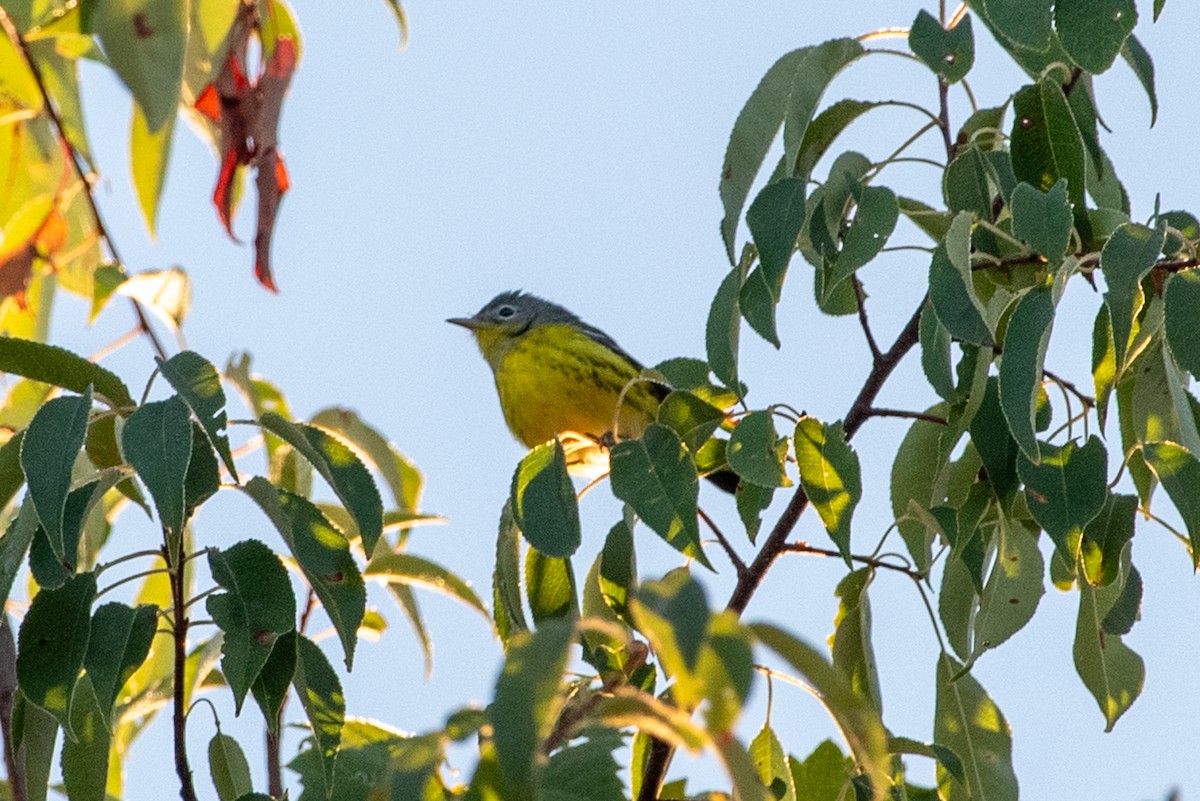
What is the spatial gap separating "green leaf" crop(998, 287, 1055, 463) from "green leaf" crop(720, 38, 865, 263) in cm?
59

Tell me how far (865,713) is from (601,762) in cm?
64

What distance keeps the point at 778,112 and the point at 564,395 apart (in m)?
3.62

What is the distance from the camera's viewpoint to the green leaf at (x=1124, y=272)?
7.18ft

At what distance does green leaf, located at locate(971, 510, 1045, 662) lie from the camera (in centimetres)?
260

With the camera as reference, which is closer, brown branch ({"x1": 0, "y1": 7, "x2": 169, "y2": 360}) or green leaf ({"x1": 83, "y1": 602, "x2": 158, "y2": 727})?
green leaf ({"x1": 83, "y1": 602, "x2": 158, "y2": 727})

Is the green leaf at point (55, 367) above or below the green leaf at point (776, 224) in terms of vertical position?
below

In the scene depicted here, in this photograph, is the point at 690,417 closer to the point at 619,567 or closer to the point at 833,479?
the point at 619,567

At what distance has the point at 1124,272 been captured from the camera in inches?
86.6

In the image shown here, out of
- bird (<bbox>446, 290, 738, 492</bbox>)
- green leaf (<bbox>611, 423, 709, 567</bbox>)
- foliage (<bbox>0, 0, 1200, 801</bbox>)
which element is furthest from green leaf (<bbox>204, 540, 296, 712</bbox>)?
bird (<bbox>446, 290, 738, 492</bbox>)

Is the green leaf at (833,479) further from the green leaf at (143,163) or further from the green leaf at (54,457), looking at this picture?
the green leaf at (143,163)

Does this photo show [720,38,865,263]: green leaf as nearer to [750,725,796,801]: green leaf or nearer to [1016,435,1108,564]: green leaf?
[1016,435,1108,564]: green leaf

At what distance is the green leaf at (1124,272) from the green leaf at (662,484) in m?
0.60

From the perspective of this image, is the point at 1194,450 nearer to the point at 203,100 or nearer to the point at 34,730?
the point at 34,730

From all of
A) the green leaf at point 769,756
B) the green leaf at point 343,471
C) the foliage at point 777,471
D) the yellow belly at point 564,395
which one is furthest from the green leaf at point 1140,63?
the yellow belly at point 564,395
